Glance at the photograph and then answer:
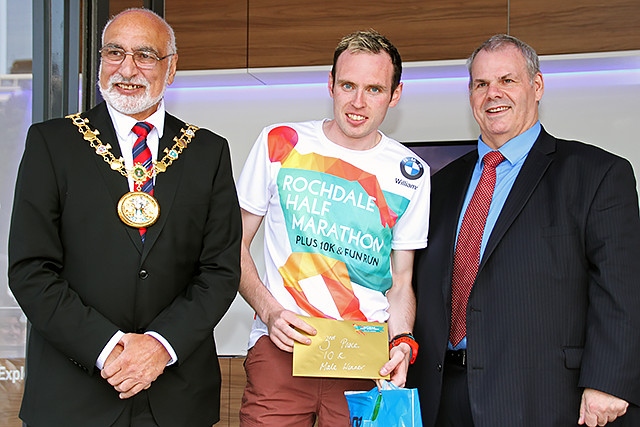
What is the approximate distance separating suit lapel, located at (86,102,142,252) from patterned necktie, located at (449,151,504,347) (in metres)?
0.91

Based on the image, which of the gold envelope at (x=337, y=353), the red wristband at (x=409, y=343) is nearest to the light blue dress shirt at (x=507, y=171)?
the red wristband at (x=409, y=343)

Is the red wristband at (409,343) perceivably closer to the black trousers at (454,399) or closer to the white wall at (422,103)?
the black trousers at (454,399)

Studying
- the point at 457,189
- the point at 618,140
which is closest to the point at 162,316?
the point at 457,189

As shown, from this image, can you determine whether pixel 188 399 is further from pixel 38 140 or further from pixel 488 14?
pixel 488 14

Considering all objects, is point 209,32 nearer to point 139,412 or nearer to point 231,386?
point 231,386

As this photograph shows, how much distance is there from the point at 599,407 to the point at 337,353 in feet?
2.18

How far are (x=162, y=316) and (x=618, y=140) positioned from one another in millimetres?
2962

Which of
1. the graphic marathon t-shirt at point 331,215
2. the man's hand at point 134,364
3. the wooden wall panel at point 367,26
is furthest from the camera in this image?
the wooden wall panel at point 367,26

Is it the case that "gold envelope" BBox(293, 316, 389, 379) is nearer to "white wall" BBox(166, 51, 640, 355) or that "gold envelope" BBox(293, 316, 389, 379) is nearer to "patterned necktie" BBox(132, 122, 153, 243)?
"patterned necktie" BBox(132, 122, 153, 243)

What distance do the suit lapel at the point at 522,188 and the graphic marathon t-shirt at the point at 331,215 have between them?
224mm

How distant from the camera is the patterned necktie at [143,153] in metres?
1.94

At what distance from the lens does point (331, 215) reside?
2271 mm

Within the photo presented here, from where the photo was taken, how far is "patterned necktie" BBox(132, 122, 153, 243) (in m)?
1.94

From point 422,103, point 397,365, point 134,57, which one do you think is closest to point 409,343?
point 397,365
